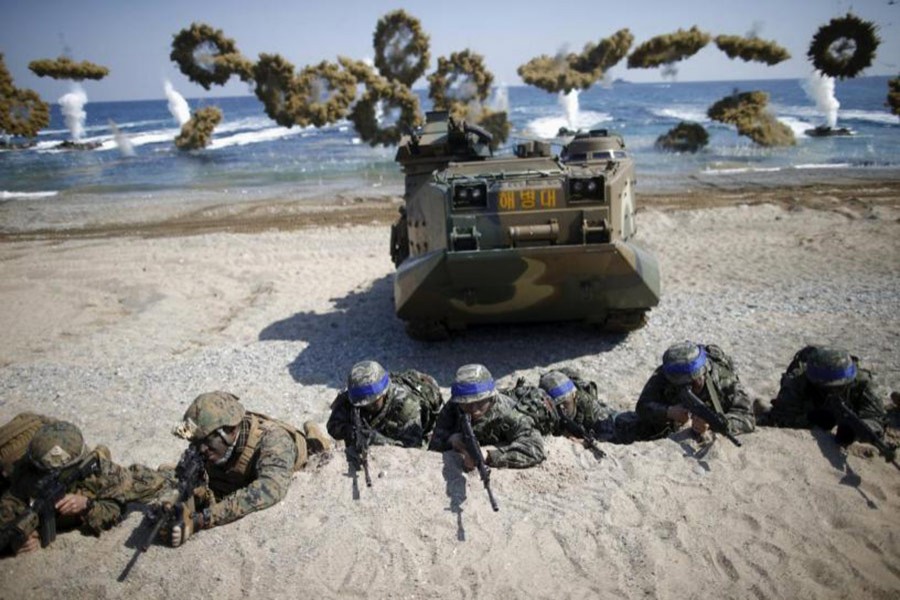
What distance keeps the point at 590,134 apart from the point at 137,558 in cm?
851

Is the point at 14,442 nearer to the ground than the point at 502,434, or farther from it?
farther from it

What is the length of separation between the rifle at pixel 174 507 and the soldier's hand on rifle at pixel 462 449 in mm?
1728

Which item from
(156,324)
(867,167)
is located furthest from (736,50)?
(156,324)

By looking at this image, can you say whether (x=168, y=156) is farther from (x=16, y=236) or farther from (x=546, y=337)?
(x=546, y=337)

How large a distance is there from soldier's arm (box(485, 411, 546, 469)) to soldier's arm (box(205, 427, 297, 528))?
1.40m

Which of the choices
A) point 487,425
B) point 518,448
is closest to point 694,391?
point 518,448

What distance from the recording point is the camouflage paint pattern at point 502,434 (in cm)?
459

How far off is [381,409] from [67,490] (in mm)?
2164

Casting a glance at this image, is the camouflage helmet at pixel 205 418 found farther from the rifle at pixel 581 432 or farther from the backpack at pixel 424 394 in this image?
the rifle at pixel 581 432

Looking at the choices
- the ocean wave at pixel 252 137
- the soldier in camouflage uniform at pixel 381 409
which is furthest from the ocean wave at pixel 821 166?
the ocean wave at pixel 252 137

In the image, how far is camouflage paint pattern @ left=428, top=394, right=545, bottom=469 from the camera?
459 cm

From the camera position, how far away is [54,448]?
4.09 m

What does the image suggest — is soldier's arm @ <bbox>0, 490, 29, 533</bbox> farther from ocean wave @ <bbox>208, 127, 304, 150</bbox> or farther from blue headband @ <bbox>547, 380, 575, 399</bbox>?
ocean wave @ <bbox>208, 127, 304, 150</bbox>

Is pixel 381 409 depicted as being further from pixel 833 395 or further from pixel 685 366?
pixel 833 395
